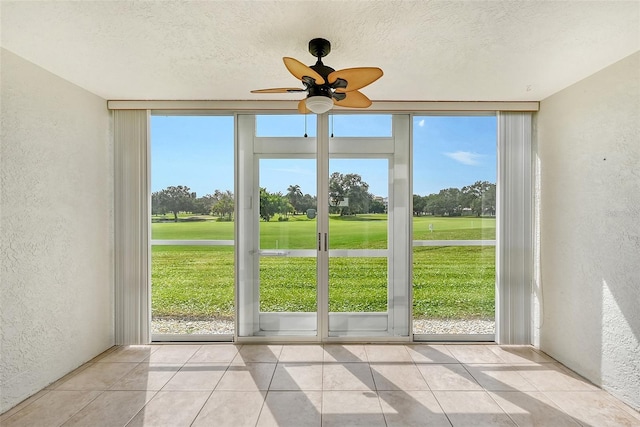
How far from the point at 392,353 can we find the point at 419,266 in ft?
3.14

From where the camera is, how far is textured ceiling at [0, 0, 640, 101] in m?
1.70

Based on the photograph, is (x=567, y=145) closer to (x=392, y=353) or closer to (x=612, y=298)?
(x=612, y=298)

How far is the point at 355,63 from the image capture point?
2.34 metres

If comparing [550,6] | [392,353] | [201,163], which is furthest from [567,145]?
[201,163]

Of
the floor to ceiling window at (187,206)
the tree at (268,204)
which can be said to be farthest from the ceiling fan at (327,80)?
the floor to ceiling window at (187,206)

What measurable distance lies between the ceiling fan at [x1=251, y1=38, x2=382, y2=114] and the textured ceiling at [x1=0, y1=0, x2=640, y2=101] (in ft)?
0.70

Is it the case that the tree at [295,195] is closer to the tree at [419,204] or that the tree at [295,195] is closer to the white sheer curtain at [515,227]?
the tree at [419,204]

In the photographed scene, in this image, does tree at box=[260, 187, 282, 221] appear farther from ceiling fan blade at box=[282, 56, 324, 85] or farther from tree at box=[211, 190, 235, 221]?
ceiling fan blade at box=[282, 56, 324, 85]

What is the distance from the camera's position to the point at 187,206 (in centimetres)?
343

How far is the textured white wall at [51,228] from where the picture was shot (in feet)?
7.12

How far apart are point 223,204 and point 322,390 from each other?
83.7 inches

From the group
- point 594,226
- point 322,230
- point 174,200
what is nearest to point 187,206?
point 174,200

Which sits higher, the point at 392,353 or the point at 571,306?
the point at 571,306

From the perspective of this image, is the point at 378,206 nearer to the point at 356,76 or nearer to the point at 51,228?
the point at 356,76
